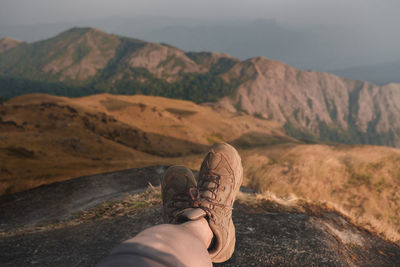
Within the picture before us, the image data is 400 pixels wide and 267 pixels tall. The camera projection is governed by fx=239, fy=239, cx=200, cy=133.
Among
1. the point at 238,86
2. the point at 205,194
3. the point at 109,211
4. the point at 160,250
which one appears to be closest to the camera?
the point at 160,250

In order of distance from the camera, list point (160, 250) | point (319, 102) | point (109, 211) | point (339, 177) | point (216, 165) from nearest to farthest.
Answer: point (160, 250), point (216, 165), point (109, 211), point (339, 177), point (319, 102)

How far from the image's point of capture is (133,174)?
7.89 m

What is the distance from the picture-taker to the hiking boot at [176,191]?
2.97m

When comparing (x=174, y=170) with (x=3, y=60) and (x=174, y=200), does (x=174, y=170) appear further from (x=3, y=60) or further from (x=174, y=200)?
(x=3, y=60)

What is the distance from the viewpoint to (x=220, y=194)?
119 inches

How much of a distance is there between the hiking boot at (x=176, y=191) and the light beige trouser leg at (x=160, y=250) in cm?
123

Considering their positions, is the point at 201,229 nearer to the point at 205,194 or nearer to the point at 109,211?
the point at 205,194

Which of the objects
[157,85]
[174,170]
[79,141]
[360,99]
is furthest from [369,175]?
[360,99]

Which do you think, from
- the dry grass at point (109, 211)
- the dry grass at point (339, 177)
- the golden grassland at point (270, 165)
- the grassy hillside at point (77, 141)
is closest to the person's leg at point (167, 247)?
the dry grass at point (109, 211)

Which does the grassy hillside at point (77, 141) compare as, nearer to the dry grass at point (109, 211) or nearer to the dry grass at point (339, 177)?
the dry grass at point (109, 211)

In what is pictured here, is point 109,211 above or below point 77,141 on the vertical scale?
above

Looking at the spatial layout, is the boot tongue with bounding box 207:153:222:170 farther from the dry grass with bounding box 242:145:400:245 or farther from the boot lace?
the dry grass with bounding box 242:145:400:245

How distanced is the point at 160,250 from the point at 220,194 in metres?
1.75

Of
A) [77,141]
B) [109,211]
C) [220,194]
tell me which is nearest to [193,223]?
[220,194]
